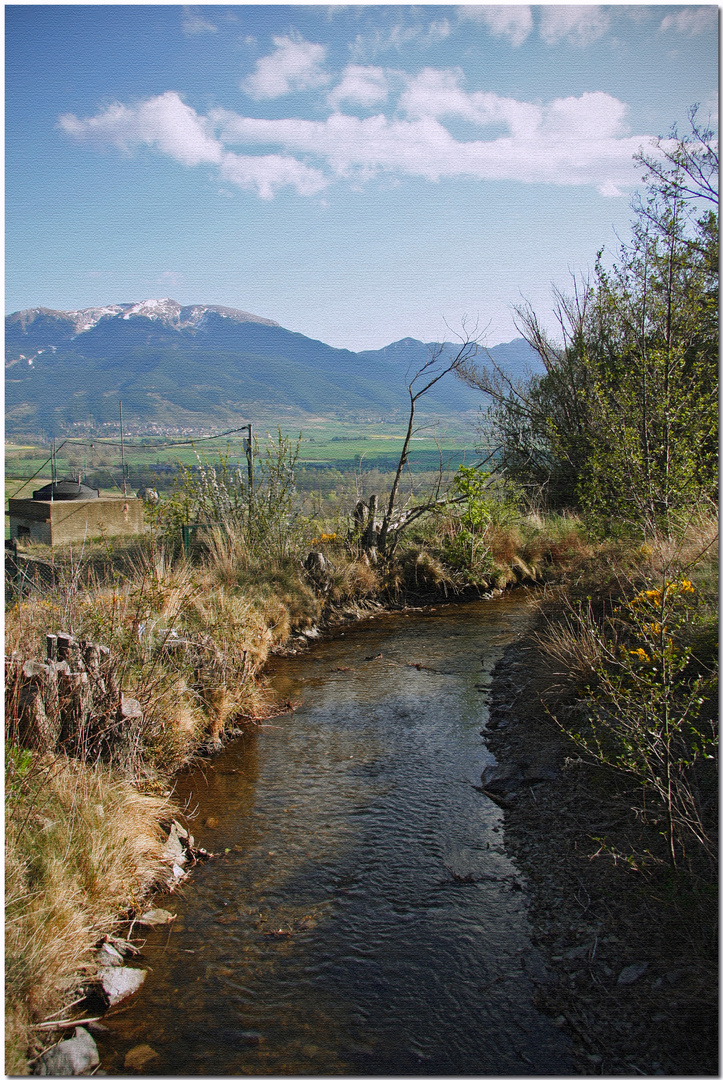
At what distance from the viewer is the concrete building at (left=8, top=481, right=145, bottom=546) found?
10.6 m

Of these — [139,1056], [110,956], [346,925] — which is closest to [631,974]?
[346,925]

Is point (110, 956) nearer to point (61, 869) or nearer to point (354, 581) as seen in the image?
point (61, 869)

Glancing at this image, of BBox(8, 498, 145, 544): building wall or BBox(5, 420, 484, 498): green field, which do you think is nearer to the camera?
BBox(5, 420, 484, 498): green field

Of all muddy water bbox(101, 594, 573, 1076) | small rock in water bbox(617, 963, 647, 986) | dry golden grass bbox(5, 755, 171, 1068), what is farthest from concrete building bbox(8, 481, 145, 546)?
small rock in water bbox(617, 963, 647, 986)

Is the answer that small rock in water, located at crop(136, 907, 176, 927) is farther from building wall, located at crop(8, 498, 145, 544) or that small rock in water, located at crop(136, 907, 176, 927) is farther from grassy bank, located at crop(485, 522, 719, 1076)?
building wall, located at crop(8, 498, 145, 544)

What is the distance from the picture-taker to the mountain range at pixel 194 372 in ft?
255

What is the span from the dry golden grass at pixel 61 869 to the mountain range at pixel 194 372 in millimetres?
33676

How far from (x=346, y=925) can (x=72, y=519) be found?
29.6 feet

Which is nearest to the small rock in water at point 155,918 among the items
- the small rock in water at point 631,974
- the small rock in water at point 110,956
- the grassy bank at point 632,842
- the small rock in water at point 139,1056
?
the small rock in water at point 110,956

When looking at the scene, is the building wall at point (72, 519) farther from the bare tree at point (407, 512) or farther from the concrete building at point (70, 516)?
the bare tree at point (407, 512)

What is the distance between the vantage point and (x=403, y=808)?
4664mm

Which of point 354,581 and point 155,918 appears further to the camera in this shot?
point 354,581

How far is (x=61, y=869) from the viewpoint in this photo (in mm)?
3123

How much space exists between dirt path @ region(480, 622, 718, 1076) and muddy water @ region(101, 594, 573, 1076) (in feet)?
0.45
